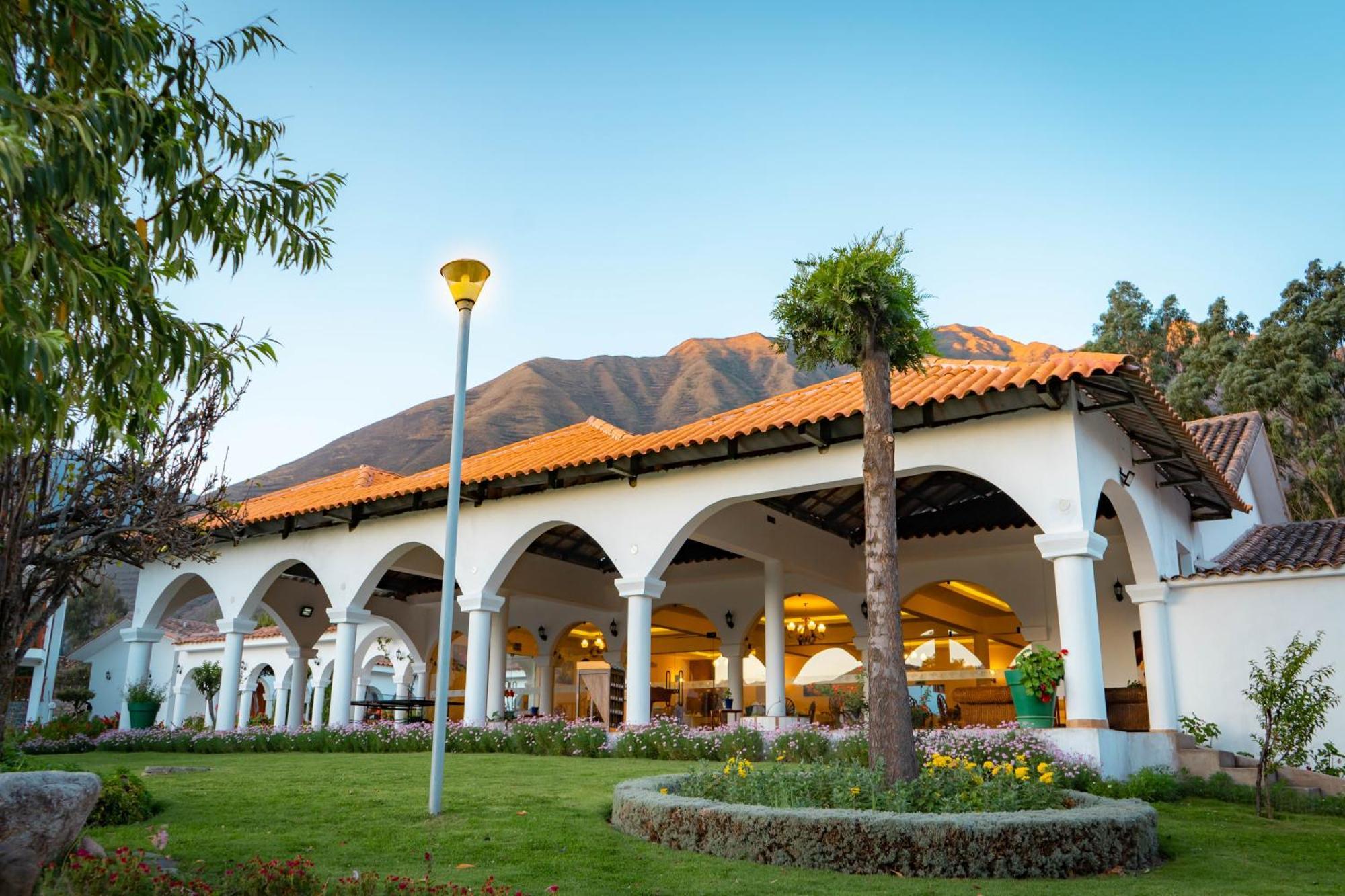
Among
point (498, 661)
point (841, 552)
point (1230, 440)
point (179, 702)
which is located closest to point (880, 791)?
point (841, 552)

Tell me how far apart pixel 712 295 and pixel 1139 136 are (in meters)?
23.6

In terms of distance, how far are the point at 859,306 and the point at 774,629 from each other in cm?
866

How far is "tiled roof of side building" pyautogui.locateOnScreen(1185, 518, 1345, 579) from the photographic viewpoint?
12.7 m

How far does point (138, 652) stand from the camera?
20.3 m

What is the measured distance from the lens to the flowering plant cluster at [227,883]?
4852 millimetres

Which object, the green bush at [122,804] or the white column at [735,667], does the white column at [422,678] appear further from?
the green bush at [122,804]

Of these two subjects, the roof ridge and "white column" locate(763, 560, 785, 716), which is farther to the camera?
the roof ridge

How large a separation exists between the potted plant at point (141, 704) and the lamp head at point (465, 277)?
15210mm

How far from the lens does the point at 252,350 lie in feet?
16.7

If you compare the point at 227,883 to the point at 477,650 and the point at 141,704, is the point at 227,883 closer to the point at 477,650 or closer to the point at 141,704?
the point at 477,650

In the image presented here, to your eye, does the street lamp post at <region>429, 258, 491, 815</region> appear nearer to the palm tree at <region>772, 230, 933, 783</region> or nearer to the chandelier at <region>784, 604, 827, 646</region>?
the palm tree at <region>772, 230, 933, 783</region>

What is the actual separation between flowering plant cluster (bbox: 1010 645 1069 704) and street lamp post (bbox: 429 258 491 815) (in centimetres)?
652

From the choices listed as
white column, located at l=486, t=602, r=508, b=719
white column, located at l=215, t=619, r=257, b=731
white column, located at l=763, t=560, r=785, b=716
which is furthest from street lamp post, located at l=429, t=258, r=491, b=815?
white column, located at l=486, t=602, r=508, b=719

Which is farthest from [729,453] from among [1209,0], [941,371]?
[1209,0]
